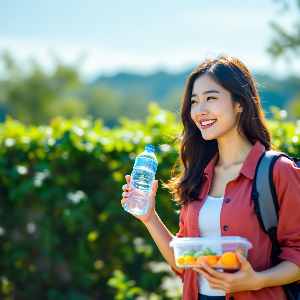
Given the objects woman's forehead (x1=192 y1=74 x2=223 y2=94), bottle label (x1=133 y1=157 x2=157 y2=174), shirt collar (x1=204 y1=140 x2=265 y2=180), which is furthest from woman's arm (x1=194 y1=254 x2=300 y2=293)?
bottle label (x1=133 y1=157 x2=157 y2=174)

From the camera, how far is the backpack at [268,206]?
5.79 ft

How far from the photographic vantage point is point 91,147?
3875 mm

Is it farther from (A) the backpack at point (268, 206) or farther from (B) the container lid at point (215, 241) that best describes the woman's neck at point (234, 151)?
(B) the container lid at point (215, 241)

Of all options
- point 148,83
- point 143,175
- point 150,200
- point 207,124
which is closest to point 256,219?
point 207,124

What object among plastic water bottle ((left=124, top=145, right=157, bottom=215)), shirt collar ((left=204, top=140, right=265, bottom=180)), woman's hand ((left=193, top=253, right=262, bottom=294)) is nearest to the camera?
woman's hand ((left=193, top=253, right=262, bottom=294))

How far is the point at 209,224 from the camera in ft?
6.41

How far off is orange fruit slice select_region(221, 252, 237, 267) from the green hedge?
6.64ft

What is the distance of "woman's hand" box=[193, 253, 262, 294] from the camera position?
1.60 meters

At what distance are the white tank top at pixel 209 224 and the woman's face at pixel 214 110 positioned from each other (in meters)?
0.39

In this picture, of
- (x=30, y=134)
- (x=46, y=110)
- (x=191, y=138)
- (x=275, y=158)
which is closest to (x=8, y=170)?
(x=30, y=134)

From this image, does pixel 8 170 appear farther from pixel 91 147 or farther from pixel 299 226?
pixel 299 226

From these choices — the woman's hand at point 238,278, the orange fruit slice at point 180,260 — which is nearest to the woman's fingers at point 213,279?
the woman's hand at point 238,278

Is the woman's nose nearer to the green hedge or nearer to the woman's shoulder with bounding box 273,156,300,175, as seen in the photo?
the woman's shoulder with bounding box 273,156,300,175

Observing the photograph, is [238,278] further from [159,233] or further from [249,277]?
[159,233]
